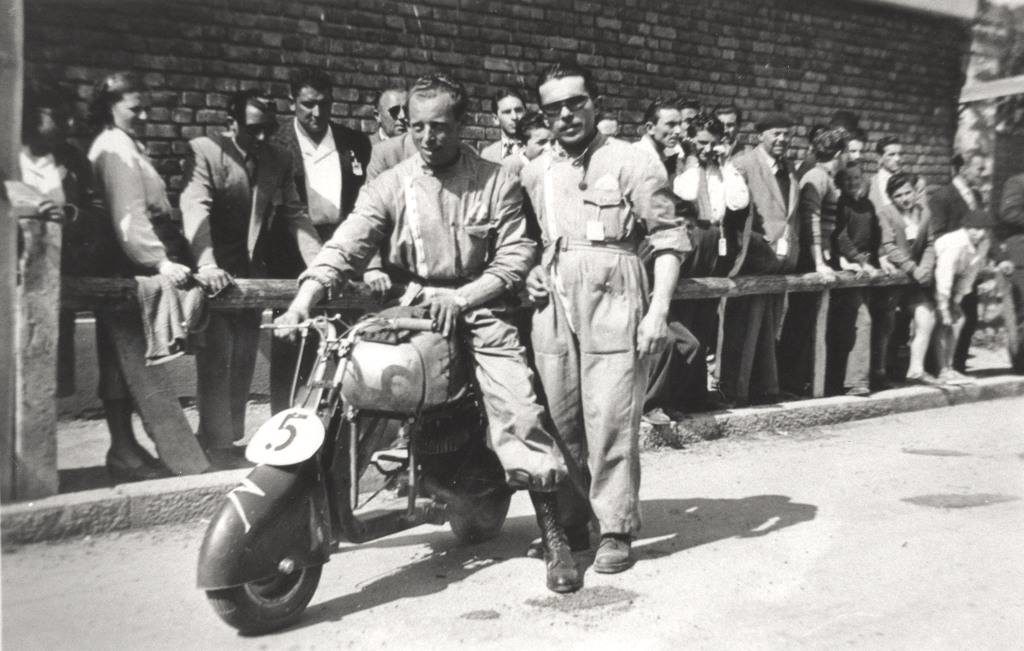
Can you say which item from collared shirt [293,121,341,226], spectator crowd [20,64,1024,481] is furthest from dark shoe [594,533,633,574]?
collared shirt [293,121,341,226]

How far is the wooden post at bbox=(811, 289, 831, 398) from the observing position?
26.0 feet

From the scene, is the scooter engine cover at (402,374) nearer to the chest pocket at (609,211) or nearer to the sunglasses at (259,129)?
the chest pocket at (609,211)

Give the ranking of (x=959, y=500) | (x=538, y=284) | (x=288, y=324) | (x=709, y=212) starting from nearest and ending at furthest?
1. (x=288, y=324)
2. (x=538, y=284)
3. (x=959, y=500)
4. (x=709, y=212)

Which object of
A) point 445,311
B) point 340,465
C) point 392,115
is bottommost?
point 340,465

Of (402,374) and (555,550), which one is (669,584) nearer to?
(555,550)

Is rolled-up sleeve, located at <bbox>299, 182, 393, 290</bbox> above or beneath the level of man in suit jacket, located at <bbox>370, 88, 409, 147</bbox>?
beneath

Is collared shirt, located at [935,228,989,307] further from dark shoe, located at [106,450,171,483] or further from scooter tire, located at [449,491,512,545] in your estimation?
dark shoe, located at [106,450,171,483]

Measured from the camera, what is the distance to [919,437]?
7.25m

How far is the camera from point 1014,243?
912 cm

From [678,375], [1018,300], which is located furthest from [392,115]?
[1018,300]

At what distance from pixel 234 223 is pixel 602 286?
97.5 inches

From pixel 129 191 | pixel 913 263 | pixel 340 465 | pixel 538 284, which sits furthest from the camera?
pixel 913 263

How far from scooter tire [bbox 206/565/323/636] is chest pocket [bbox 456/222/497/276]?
1.31 metres

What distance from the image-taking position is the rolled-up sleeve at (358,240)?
3994 millimetres
